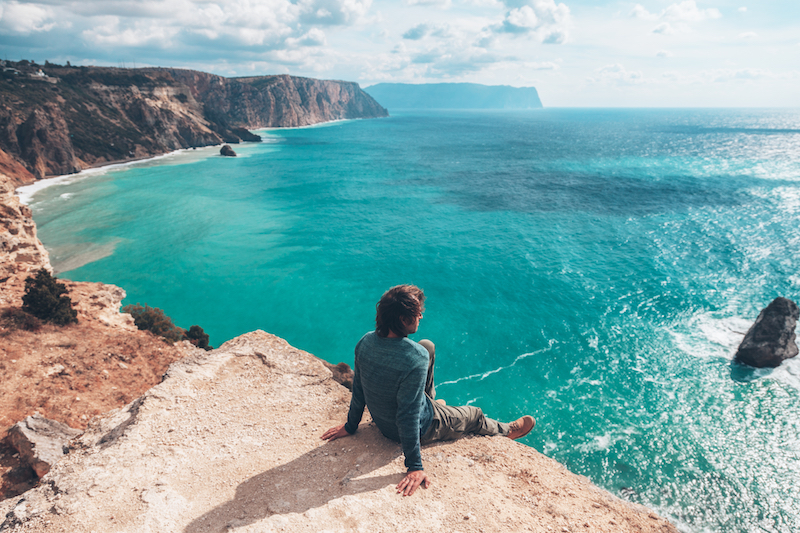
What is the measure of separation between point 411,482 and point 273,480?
220 cm

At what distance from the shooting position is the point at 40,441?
297 inches

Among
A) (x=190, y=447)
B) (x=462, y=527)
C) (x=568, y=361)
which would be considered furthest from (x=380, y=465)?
(x=568, y=361)

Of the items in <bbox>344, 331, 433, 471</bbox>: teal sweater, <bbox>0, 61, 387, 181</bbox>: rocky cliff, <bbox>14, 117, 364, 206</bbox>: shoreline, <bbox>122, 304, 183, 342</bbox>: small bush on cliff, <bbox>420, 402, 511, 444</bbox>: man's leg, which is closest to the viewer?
<bbox>344, 331, 433, 471</bbox>: teal sweater

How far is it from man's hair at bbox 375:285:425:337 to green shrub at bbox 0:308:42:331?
16080mm

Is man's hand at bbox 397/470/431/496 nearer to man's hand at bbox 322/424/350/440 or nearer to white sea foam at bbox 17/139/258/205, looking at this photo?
man's hand at bbox 322/424/350/440

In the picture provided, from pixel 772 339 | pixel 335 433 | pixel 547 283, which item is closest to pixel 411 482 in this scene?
pixel 335 433

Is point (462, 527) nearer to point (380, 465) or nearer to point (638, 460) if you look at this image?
point (380, 465)

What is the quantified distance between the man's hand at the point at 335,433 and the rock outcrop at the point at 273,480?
147 millimetres

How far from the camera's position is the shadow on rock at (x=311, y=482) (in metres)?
5.37

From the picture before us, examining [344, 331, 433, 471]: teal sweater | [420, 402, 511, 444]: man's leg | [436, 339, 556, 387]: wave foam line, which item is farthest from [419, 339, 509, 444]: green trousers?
[436, 339, 556, 387]: wave foam line

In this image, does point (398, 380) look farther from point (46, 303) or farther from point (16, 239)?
point (16, 239)

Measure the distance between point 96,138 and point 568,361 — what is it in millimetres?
100225

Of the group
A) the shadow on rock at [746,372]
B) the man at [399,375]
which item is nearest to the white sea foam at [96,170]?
the man at [399,375]

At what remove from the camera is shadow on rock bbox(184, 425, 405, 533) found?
5371mm
